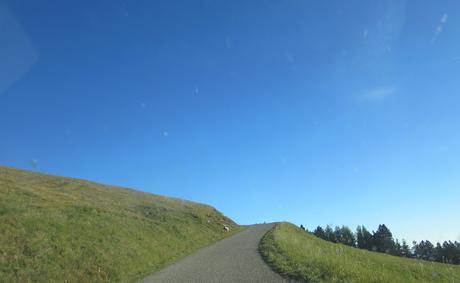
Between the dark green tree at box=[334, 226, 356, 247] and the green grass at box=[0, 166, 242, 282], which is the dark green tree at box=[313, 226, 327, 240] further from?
the green grass at box=[0, 166, 242, 282]

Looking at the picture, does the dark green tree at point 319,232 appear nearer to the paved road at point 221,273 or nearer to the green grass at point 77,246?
the green grass at point 77,246

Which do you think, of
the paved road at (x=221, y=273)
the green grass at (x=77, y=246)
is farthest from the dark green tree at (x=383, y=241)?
the paved road at (x=221, y=273)

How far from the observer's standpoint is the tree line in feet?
A: 402

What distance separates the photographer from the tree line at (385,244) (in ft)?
402

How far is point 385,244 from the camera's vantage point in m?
122

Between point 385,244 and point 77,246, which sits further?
point 385,244

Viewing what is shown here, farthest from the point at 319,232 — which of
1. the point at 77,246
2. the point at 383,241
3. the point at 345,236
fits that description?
the point at 77,246

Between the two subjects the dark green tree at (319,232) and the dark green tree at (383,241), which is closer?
the dark green tree at (383,241)

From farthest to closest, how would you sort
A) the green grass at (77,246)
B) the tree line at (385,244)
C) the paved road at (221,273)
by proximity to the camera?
the tree line at (385,244), the green grass at (77,246), the paved road at (221,273)

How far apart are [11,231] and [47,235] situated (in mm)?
1678

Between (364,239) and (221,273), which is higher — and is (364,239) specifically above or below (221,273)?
above

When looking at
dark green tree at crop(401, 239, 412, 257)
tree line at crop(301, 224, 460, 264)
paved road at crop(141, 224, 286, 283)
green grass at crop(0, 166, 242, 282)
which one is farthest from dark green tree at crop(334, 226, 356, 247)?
paved road at crop(141, 224, 286, 283)

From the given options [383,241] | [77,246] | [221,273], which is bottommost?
[221,273]

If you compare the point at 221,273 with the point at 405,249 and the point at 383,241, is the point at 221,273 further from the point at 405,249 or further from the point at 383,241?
the point at 405,249
